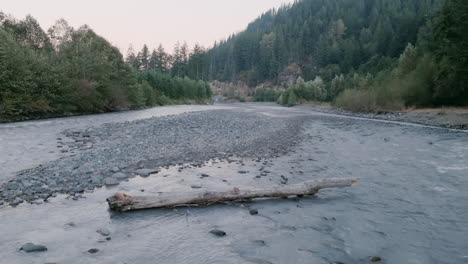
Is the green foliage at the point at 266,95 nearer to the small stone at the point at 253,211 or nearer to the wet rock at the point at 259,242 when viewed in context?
the small stone at the point at 253,211

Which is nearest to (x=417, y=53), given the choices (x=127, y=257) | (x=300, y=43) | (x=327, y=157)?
(x=327, y=157)

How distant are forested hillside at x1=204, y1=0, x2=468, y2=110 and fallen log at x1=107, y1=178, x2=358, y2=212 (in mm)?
42609

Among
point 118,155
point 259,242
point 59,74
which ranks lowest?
point 259,242

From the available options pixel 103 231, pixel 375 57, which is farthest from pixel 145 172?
pixel 375 57

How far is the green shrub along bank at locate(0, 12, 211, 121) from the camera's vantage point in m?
31.2

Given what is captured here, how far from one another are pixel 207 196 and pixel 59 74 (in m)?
39.1

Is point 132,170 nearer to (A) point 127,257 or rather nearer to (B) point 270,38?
(A) point 127,257

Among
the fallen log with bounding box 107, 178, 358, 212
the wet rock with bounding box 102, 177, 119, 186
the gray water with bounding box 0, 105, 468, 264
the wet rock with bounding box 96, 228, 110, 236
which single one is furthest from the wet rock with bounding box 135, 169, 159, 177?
the wet rock with bounding box 96, 228, 110, 236

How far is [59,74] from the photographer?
3809cm

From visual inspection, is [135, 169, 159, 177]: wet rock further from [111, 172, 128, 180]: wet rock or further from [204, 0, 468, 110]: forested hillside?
[204, 0, 468, 110]: forested hillside

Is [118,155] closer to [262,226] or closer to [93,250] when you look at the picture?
[93,250]

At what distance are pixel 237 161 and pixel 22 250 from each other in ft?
32.0

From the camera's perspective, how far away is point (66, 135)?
69.6ft

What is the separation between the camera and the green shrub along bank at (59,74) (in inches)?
1227
